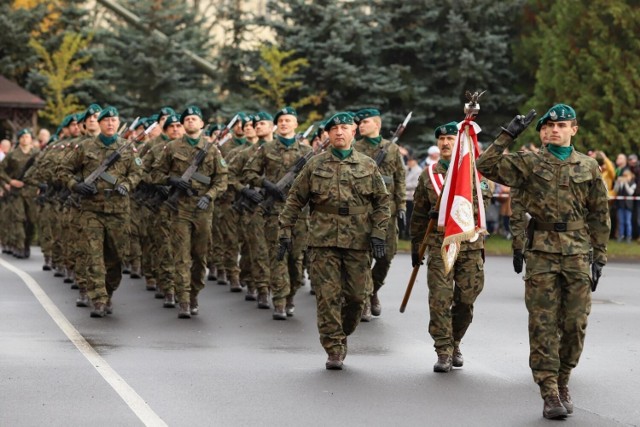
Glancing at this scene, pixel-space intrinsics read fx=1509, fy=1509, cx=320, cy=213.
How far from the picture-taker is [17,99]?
Answer: 38.6 metres

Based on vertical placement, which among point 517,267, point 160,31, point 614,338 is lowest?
point 614,338

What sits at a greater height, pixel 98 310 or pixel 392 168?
pixel 392 168

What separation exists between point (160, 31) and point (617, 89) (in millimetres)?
14407

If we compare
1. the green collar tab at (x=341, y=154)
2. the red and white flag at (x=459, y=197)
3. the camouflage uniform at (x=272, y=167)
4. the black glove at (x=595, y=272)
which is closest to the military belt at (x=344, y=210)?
the green collar tab at (x=341, y=154)

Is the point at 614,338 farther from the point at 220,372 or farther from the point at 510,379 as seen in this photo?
the point at 220,372

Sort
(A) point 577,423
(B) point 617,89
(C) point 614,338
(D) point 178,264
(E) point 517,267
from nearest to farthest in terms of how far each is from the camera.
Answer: (A) point 577,423
(E) point 517,267
(C) point 614,338
(D) point 178,264
(B) point 617,89

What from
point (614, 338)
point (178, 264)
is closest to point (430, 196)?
point (614, 338)

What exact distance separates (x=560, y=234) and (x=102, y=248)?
6805 millimetres

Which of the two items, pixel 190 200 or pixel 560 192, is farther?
pixel 190 200

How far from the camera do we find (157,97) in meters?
41.2

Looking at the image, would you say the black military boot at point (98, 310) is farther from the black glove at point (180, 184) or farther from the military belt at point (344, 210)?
the military belt at point (344, 210)

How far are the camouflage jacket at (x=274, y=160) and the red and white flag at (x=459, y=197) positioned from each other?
512 cm

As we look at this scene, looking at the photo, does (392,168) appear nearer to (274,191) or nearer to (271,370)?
(274,191)

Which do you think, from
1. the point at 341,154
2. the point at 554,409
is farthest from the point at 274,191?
the point at 554,409
